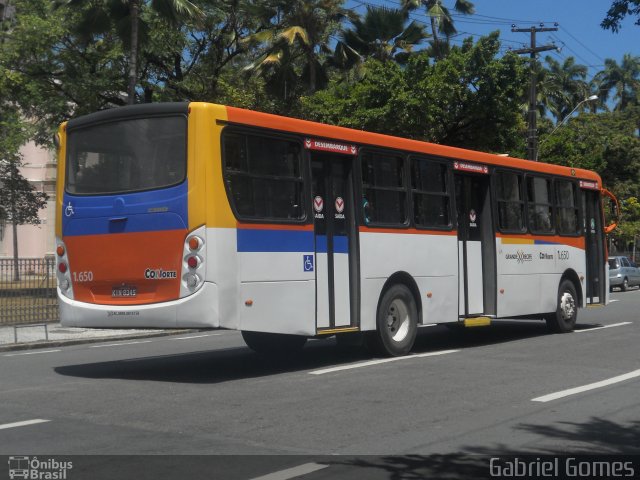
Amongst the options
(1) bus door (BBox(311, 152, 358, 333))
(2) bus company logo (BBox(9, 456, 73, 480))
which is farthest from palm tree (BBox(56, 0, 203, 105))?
(2) bus company logo (BBox(9, 456, 73, 480))

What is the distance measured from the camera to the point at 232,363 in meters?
13.3

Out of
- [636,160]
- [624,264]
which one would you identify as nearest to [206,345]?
[624,264]

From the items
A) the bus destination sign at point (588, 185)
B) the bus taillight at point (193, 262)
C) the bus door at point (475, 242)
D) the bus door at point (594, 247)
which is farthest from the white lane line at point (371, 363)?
the bus destination sign at point (588, 185)

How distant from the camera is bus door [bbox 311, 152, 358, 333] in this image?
12320 mm

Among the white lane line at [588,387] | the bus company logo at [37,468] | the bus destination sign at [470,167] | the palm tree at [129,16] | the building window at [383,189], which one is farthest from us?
the palm tree at [129,16]

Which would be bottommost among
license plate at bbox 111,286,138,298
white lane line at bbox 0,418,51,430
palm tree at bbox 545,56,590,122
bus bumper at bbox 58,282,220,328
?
white lane line at bbox 0,418,51,430

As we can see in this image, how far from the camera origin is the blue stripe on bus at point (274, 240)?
1115 centimetres

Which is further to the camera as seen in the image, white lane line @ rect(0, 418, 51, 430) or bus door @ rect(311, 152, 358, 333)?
bus door @ rect(311, 152, 358, 333)

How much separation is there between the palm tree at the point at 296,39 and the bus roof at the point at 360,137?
537 inches

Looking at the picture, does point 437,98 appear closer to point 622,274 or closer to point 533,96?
point 533,96

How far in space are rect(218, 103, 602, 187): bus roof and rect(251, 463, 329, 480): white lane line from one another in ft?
17.4

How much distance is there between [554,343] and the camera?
15875 mm

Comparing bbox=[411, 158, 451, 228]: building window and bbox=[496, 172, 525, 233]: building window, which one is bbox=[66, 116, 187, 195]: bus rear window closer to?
bbox=[411, 158, 451, 228]: building window

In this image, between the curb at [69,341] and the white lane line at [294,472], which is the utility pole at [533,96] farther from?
the white lane line at [294,472]
